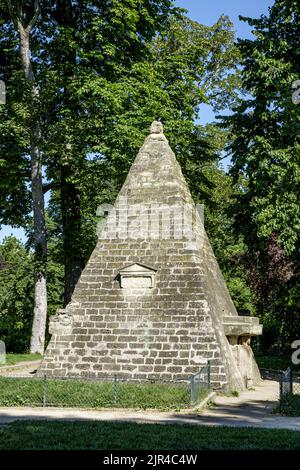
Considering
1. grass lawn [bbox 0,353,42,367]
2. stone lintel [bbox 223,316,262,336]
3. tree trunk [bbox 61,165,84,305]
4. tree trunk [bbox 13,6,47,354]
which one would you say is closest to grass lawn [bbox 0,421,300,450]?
stone lintel [bbox 223,316,262,336]

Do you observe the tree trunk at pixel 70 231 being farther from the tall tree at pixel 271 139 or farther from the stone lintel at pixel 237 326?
the stone lintel at pixel 237 326

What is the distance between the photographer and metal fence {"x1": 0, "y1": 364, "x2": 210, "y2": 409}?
11.8 m

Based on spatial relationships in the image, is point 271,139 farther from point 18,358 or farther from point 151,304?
point 18,358

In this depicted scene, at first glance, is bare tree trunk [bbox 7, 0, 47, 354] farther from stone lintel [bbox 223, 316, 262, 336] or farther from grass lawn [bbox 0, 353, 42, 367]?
stone lintel [bbox 223, 316, 262, 336]

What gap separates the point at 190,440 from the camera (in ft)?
27.3

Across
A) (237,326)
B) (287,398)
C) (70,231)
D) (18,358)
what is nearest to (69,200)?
(70,231)

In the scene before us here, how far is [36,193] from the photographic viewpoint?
23.2 metres

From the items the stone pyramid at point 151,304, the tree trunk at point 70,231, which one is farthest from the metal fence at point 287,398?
the tree trunk at point 70,231

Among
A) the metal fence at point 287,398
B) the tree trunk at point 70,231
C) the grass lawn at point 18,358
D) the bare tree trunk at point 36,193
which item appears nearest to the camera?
the metal fence at point 287,398

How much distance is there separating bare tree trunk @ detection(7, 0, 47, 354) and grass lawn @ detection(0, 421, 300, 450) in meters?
12.8

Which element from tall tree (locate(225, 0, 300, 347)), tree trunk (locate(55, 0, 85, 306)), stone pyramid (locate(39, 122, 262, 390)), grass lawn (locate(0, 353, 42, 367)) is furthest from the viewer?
tree trunk (locate(55, 0, 85, 306))

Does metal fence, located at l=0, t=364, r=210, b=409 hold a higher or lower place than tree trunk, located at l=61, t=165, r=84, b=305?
lower

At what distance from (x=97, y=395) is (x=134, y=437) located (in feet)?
12.2

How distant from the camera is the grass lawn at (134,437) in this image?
790 centimetres
